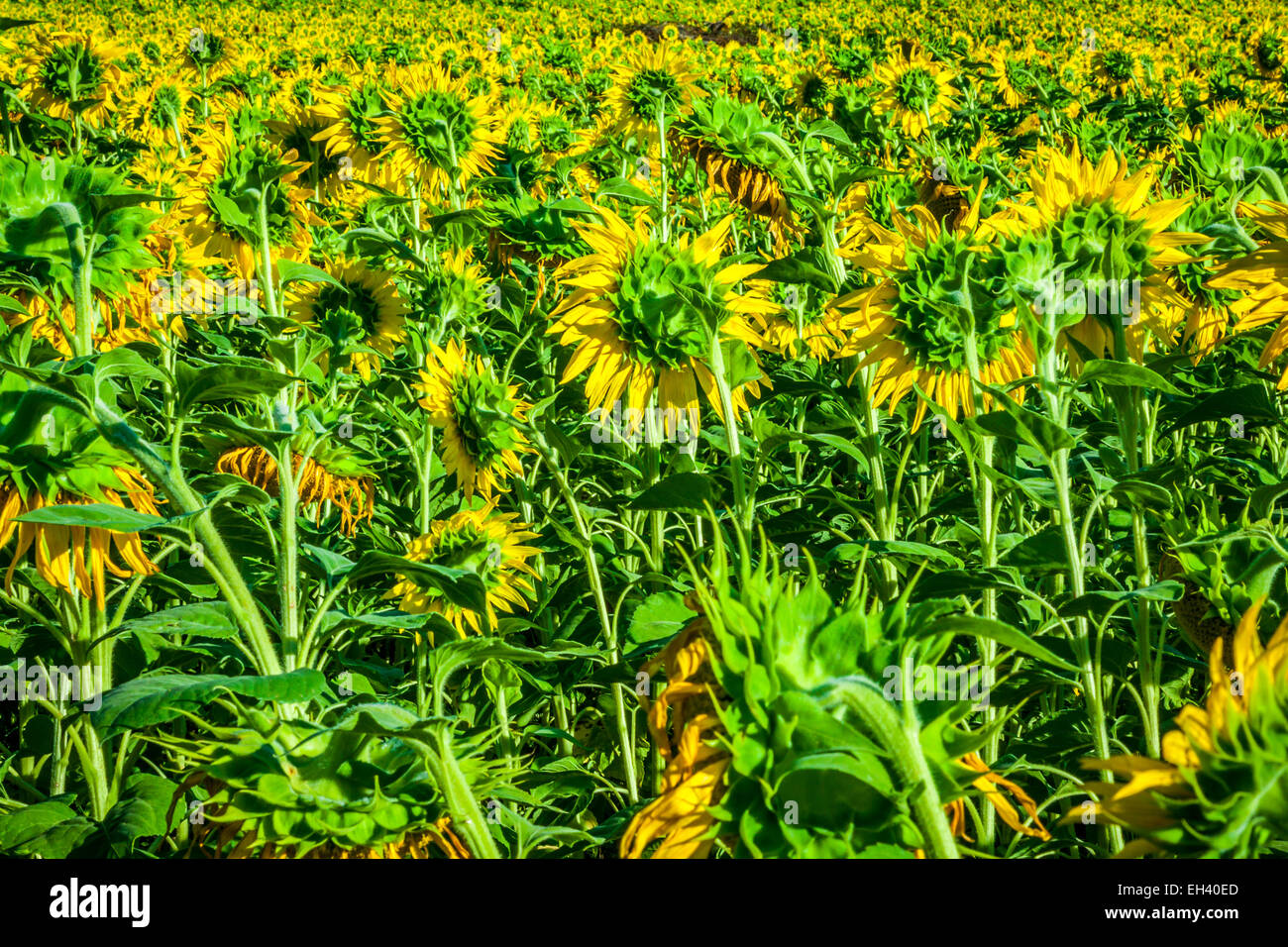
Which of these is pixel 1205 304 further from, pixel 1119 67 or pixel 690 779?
pixel 1119 67

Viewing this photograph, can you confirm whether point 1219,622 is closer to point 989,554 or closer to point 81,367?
point 989,554

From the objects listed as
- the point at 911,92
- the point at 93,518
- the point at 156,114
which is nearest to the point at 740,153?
the point at 93,518

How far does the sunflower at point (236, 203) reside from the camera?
80.3 inches

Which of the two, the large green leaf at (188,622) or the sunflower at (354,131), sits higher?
the sunflower at (354,131)

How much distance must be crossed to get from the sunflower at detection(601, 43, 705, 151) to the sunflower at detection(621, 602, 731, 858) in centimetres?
206

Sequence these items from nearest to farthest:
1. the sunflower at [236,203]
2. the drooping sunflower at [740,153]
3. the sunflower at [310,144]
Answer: the drooping sunflower at [740,153] < the sunflower at [236,203] < the sunflower at [310,144]

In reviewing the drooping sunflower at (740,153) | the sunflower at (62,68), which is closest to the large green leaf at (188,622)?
the drooping sunflower at (740,153)

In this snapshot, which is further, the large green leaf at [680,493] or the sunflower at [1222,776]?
the large green leaf at [680,493]

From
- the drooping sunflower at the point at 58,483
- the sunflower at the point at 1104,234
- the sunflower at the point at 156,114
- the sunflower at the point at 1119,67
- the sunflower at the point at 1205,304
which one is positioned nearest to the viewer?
the drooping sunflower at the point at 58,483

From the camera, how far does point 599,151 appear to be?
→ 9.57ft

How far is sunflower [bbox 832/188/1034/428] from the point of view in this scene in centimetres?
113

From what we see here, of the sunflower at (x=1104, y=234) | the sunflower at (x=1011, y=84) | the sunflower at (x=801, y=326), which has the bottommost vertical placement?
the sunflower at (x=1104, y=234)

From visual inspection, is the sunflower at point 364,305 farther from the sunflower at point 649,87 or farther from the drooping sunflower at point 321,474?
the sunflower at point 649,87

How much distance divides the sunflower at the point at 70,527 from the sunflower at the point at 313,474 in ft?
1.39
